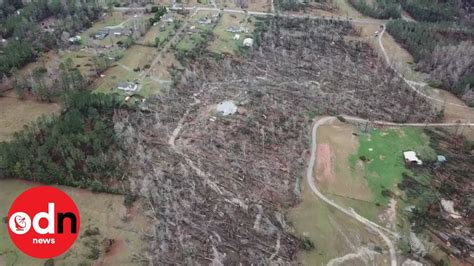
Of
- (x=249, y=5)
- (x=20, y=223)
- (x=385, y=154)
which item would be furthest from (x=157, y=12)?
(x=20, y=223)

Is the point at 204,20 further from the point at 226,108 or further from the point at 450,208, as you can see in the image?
the point at 450,208

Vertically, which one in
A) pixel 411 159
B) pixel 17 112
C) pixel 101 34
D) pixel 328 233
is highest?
pixel 101 34

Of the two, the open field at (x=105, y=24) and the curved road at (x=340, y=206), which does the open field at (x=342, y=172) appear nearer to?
the curved road at (x=340, y=206)

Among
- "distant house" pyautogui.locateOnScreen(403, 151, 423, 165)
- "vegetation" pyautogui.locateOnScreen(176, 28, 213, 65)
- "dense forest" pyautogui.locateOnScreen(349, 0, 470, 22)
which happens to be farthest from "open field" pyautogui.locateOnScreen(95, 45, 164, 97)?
"dense forest" pyautogui.locateOnScreen(349, 0, 470, 22)

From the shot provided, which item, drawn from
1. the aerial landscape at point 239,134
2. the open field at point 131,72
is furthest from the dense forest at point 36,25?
the open field at point 131,72

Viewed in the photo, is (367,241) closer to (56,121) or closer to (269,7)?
(56,121)

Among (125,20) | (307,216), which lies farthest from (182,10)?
(307,216)

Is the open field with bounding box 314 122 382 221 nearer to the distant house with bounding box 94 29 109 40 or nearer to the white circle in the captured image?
the white circle
